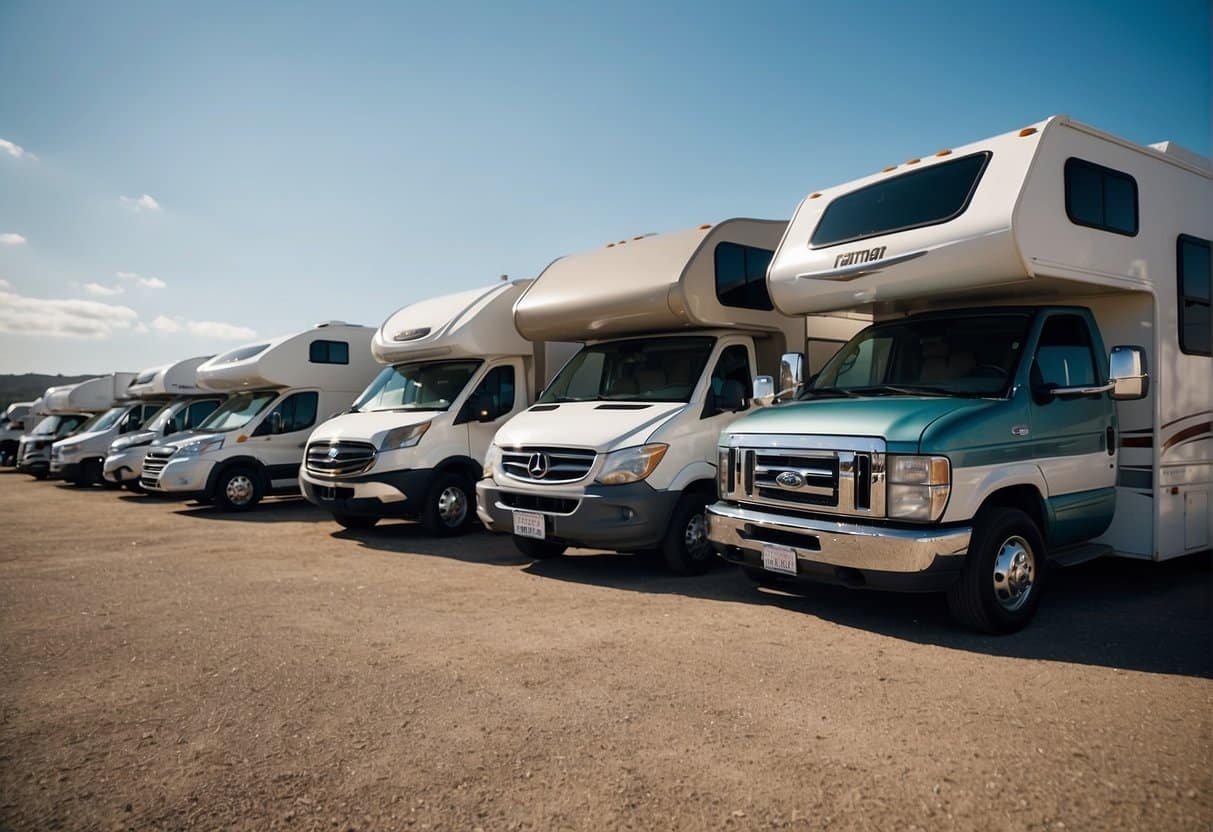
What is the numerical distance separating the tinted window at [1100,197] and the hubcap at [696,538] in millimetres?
3827

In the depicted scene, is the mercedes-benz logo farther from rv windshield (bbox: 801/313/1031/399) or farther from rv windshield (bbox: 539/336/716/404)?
rv windshield (bbox: 801/313/1031/399)

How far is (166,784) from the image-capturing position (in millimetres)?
3658

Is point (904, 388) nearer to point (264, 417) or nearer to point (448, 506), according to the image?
point (448, 506)

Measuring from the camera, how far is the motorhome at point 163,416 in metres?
17.0

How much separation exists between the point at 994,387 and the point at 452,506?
6.78 meters

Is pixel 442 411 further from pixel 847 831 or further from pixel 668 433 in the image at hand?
pixel 847 831

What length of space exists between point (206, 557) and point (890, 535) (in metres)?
7.23

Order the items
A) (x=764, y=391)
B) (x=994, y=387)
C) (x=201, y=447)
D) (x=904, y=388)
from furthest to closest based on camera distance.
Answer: (x=201, y=447)
(x=764, y=391)
(x=904, y=388)
(x=994, y=387)

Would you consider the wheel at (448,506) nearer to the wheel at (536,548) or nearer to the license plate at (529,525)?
the wheel at (536,548)

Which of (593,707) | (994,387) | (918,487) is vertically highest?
(994,387)

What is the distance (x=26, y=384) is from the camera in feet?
348

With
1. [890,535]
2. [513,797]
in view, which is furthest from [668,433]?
[513,797]

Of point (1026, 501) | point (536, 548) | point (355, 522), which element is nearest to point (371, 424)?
point (355, 522)

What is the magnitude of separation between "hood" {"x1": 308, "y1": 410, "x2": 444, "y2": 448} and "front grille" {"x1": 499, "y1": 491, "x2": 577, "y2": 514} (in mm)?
2914
